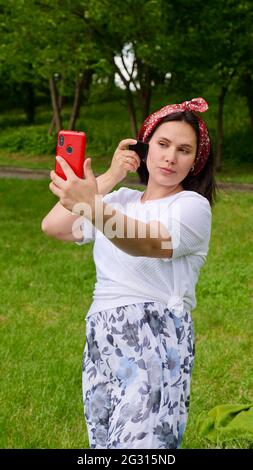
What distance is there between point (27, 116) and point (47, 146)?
9092mm

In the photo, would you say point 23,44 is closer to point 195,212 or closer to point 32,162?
point 32,162

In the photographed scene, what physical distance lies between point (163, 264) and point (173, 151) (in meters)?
0.42

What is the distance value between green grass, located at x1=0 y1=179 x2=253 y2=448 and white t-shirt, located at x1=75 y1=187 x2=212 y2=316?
80.7 inches

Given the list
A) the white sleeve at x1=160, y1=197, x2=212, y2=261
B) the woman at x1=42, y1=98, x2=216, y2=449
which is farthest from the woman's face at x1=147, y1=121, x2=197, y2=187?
Answer: the white sleeve at x1=160, y1=197, x2=212, y2=261

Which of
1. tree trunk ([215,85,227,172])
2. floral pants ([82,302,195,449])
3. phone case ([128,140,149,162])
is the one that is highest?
tree trunk ([215,85,227,172])

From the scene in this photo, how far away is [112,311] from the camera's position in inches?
106

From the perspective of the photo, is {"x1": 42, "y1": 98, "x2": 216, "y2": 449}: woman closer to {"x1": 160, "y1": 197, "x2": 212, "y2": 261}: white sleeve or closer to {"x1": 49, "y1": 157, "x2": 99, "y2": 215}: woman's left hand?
{"x1": 160, "y1": 197, "x2": 212, "y2": 261}: white sleeve

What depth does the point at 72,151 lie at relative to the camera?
2.24 metres

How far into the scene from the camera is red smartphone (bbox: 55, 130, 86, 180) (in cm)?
217

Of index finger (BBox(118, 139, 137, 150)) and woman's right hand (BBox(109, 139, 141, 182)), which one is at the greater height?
index finger (BBox(118, 139, 137, 150))

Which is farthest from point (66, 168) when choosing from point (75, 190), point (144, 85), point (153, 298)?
point (144, 85)

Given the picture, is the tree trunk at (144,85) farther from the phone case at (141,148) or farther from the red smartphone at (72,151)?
the red smartphone at (72,151)

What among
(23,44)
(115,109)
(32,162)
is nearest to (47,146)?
(32,162)
